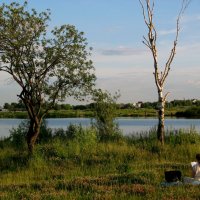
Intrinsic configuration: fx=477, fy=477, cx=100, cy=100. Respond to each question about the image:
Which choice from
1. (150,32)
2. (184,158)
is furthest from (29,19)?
(184,158)

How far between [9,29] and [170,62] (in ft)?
26.5

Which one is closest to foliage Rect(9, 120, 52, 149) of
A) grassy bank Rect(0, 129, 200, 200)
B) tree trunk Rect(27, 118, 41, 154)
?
grassy bank Rect(0, 129, 200, 200)

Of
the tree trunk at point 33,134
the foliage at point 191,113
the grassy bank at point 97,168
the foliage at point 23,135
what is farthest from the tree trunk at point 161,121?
the foliage at point 191,113

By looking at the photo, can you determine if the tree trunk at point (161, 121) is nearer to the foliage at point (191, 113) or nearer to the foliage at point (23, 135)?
the foliage at point (23, 135)

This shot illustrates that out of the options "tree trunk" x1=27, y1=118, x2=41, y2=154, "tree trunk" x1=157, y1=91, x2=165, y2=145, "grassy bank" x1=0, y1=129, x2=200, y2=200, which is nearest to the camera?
"grassy bank" x1=0, y1=129, x2=200, y2=200

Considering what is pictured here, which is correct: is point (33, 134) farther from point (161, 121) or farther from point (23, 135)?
point (161, 121)

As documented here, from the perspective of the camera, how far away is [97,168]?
18.5 metres

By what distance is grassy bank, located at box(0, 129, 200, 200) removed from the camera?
1259cm

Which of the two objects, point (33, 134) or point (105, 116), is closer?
point (33, 134)

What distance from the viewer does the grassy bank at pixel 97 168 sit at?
12.6 m

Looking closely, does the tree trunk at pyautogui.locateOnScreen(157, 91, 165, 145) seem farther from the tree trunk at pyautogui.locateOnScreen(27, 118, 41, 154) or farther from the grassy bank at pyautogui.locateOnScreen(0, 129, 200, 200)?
the tree trunk at pyautogui.locateOnScreen(27, 118, 41, 154)

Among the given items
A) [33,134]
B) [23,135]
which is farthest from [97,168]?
[23,135]

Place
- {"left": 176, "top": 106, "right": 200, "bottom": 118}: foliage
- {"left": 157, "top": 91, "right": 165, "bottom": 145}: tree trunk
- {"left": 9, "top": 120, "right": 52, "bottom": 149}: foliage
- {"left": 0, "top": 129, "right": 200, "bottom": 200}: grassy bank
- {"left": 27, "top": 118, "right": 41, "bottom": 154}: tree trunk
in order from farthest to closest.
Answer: {"left": 176, "top": 106, "right": 200, "bottom": 118}: foliage < {"left": 9, "top": 120, "right": 52, "bottom": 149}: foliage < {"left": 157, "top": 91, "right": 165, "bottom": 145}: tree trunk < {"left": 27, "top": 118, "right": 41, "bottom": 154}: tree trunk < {"left": 0, "top": 129, "right": 200, "bottom": 200}: grassy bank

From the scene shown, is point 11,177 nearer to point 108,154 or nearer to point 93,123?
point 108,154
